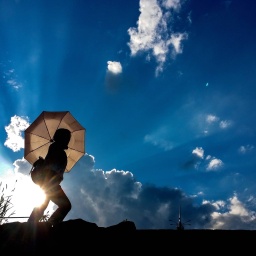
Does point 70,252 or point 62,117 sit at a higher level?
point 62,117

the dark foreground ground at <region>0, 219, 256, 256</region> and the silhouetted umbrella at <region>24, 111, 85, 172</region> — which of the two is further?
the silhouetted umbrella at <region>24, 111, 85, 172</region>

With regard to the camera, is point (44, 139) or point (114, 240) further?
point (44, 139)

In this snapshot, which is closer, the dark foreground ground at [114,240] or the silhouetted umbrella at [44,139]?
the dark foreground ground at [114,240]

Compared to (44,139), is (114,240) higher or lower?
lower

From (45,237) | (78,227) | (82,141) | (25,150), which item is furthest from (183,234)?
(25,150)

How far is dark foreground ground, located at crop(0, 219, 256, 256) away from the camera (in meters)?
3.17

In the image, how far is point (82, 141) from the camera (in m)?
6.57

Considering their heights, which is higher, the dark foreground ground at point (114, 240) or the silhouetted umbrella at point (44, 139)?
the silhouetted umbrella at point (44, 139)

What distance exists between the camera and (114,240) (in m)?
3.42

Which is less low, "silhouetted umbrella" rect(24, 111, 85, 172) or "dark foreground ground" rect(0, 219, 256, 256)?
"silhouetted umbrella" rect(24, 111, 85, 172)

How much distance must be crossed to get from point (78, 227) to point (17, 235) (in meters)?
0.84

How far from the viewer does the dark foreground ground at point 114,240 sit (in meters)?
3.17

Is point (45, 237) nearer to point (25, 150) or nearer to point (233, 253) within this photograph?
point (233, 253)

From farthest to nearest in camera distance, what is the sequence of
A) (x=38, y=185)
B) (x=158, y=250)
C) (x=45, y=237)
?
(x=38, y=185), (x=45, y=237), (x=158, y=250)
